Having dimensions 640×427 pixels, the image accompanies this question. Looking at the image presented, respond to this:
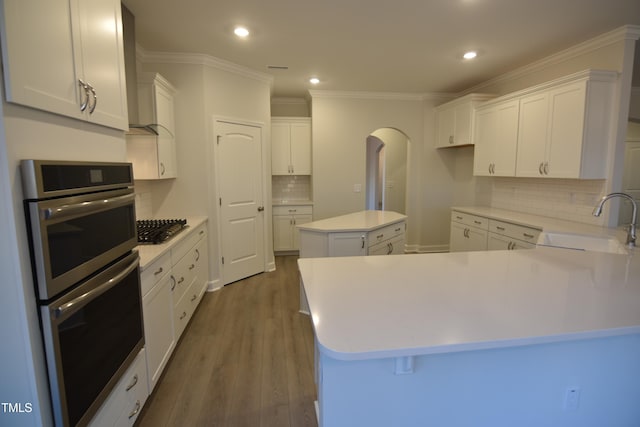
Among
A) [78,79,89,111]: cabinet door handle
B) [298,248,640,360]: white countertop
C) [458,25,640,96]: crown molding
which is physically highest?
[458,25,640,96]: crown molding

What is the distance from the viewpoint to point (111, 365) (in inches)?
55.0

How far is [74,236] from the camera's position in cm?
114

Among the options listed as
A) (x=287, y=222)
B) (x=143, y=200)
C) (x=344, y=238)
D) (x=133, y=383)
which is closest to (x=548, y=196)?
(x=344, y=238)

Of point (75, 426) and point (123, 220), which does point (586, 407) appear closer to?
point (75, 426)

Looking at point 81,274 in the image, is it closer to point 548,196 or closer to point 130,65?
point 130,65

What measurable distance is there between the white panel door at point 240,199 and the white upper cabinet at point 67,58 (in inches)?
87.6

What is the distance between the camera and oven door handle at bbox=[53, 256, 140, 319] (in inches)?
41.9

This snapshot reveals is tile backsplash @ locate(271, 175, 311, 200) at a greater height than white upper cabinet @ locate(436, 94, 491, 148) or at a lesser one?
lesser

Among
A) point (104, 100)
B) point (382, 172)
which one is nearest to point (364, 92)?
point (382, 172)

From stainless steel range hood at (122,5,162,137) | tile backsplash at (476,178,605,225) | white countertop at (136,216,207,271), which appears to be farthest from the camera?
tile backsplash at (476,178,605,225)

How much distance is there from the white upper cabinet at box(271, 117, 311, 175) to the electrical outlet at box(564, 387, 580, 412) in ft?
15.2

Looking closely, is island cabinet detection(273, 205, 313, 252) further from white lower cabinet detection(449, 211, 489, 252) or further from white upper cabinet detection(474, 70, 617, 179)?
white upper cabinet detection(474, 70, 617, 179)

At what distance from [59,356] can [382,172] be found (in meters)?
7.26

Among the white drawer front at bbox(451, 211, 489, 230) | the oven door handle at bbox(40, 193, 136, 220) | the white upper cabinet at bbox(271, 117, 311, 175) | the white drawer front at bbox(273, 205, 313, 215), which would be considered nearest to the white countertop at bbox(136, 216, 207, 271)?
the oven door handle at bbox(40, 193, 136, 220)
